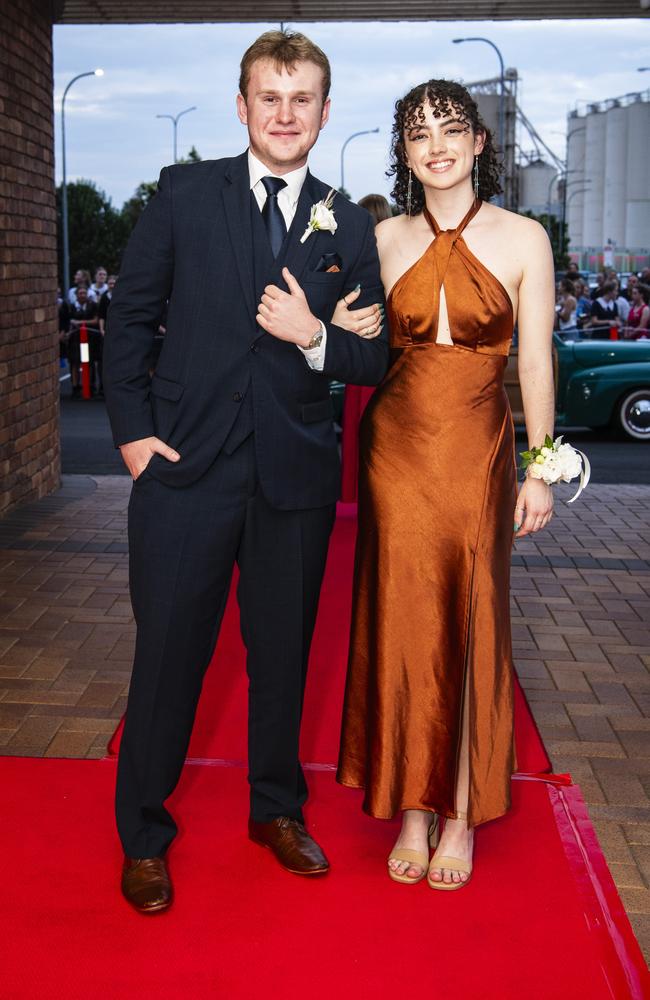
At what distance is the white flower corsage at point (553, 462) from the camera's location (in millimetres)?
3311

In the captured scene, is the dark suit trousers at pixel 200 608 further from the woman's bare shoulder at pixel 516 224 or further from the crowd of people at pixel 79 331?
the crowd of people at pixel 79 331

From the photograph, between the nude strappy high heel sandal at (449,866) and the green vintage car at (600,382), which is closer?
the nude strappy high heel sandal at (449,866)

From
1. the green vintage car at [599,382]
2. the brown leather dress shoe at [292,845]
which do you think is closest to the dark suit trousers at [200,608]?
the brown leather dress shoe at [292,845]

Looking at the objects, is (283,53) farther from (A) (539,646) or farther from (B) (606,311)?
(B) (606,311)

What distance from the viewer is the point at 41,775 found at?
3922 millimetres

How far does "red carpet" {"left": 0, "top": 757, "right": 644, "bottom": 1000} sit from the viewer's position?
2.77 meters

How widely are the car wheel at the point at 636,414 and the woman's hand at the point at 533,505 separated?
10783 mm

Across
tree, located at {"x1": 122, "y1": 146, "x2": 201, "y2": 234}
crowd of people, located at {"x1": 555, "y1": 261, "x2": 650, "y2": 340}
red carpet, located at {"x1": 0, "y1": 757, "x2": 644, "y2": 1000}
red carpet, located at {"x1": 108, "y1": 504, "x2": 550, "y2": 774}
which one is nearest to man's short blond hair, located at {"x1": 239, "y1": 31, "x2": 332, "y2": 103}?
red carpet, located at {"x1": 0, "y1": 757, "x2": 644, "y2": 1000}

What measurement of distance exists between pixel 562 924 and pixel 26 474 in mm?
6256

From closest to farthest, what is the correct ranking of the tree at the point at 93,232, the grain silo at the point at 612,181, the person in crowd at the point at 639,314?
the person in crowd at the point at 639,314 < the tree at the point at 93,232 < the grain silo at the point at 612,181

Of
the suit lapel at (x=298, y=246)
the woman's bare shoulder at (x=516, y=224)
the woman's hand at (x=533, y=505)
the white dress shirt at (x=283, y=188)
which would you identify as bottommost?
the woman's hand at (x=533, y=505)

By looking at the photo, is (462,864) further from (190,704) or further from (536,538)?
(536,538)

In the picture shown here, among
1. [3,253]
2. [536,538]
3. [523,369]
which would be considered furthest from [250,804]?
[3,253]

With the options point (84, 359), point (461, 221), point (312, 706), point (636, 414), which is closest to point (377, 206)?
point (312, 706)
